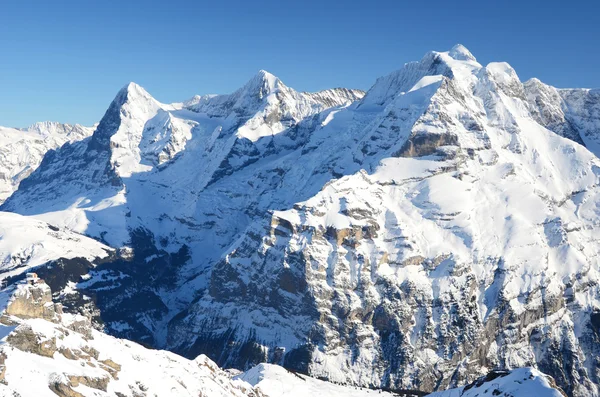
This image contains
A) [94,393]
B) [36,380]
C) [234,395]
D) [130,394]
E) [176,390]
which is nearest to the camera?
[36,380]

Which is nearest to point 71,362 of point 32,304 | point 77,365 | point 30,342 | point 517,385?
point 77,365

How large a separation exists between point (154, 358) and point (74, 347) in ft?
102

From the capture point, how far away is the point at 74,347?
133m

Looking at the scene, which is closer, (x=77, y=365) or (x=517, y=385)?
(x=77, y=365)

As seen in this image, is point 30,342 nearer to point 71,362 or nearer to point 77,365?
point 71,362

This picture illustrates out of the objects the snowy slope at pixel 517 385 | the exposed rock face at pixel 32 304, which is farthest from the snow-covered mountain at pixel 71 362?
the snowy slope at pixel 517 385

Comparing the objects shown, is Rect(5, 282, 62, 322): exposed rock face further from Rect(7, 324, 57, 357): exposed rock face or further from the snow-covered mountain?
Rect(7, 324, 57, 357): exposed rock face

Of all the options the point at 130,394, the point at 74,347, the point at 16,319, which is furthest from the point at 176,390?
the point at 16,319

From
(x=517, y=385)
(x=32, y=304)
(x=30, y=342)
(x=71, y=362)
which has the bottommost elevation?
(x=71, y=362)

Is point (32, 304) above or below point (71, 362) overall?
above

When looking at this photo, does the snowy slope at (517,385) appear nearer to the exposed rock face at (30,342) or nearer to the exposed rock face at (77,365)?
the exposed rock face at (77,365)

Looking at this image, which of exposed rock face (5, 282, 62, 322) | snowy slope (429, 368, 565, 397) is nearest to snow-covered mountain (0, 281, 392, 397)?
exposed rock face (5, 282, 62, 322)

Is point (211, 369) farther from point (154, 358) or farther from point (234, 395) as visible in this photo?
point (154, 358)

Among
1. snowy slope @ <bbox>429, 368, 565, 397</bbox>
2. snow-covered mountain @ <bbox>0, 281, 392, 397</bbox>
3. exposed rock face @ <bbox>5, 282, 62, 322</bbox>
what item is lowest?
snow-covered mountain @ <bbox>0, 281, 392, 397</bbox>
